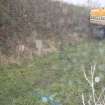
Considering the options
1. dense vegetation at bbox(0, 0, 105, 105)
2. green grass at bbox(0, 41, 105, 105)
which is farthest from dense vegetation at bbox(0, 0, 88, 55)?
green grass at bbox(0, 41, 105, 105)

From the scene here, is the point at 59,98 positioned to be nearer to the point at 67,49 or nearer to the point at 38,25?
the point at 67,49

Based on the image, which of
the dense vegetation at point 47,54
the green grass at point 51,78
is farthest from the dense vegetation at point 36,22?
the green grass at point 51,78

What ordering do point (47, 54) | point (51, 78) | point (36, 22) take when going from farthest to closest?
point (36, 22)
point (47, 54)
point (51, 78)

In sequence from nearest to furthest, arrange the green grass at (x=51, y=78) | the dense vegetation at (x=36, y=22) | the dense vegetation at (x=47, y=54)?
1. the green grass at (x=51, y=78)
2. the dense vegetation at (x=47, y=54)
3. the dense vegetation at (x=36, y=22)

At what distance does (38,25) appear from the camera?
1448 centimetres

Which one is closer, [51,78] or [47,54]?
[51,78]

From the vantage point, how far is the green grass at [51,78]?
8109mm

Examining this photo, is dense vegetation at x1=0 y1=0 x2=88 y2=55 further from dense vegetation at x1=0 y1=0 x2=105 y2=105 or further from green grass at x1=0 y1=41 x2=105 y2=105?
green grass at x1=0 y1=41 x2=105 y2=105

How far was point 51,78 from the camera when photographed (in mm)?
9766

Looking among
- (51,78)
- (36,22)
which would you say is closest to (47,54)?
(51,78)

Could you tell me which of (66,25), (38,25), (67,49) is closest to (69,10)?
(66,25)

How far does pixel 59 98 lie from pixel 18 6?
6490 mm

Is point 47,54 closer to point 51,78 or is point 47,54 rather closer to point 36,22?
point 51,78

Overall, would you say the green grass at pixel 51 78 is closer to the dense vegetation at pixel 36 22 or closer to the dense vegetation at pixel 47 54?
the dense vegetation at pixel 47 54
